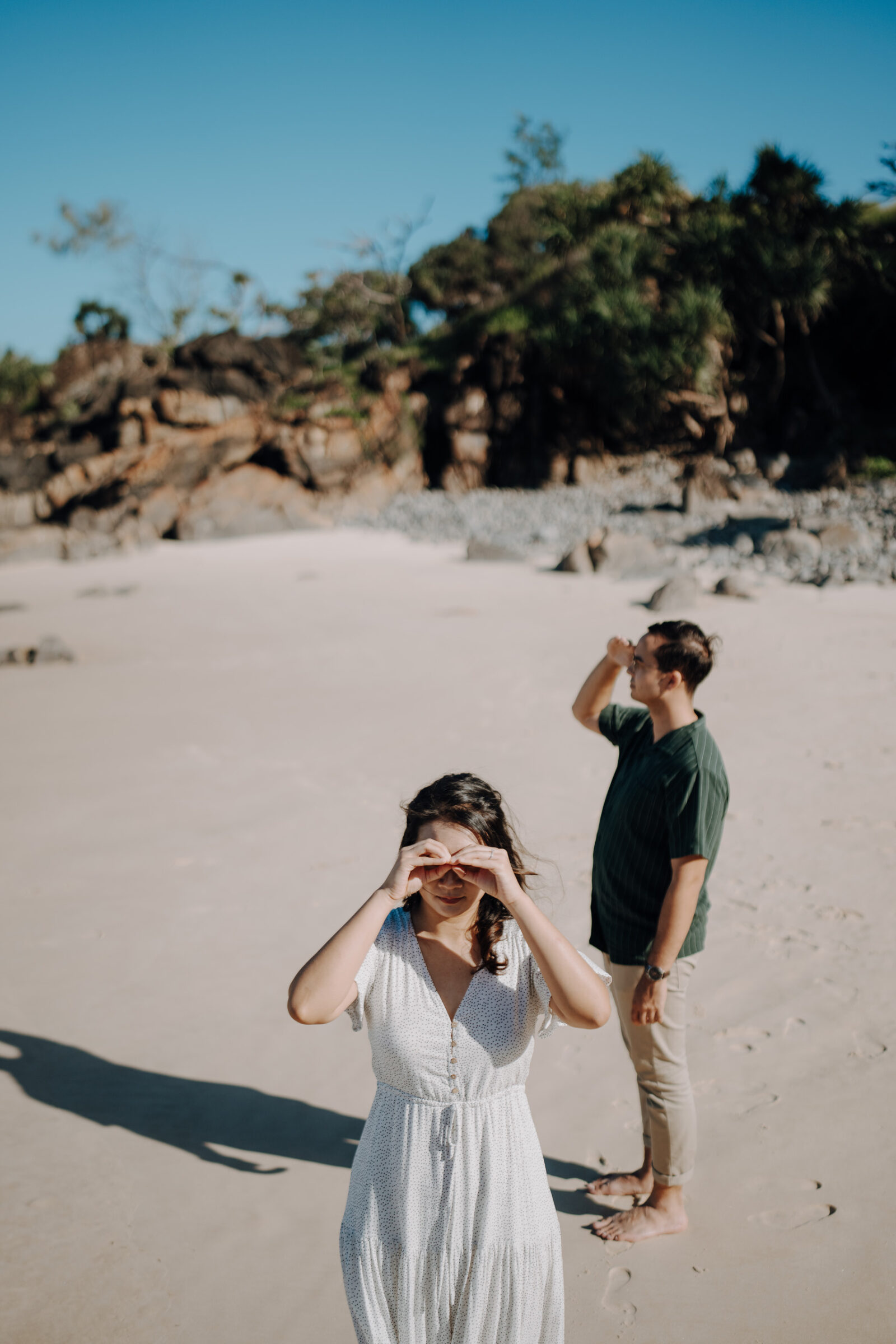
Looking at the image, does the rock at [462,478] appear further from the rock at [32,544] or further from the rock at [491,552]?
the rock at [32,544]

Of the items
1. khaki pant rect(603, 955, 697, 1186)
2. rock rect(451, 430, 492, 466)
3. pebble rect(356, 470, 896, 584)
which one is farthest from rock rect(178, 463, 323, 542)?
khaki pant rect(603, 955, 697, 1186)

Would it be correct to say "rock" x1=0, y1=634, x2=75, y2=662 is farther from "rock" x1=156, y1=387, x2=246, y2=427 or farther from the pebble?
"rock" x1=156, y1=387, x2=246, y2=427

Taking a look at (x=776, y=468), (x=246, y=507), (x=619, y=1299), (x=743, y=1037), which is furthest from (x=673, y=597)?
(x=246, y=507)

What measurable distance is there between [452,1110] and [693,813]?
1.05 meters

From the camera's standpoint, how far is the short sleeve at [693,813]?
7.83ft

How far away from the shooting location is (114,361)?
98.5 ft

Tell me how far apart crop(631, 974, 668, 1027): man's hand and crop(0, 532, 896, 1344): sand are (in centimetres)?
82

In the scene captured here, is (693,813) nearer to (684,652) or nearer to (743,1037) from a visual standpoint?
(684,652)

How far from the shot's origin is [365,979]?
5.78ft

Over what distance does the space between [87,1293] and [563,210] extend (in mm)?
29088

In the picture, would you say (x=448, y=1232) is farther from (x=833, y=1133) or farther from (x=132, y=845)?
(x=132, y=845)

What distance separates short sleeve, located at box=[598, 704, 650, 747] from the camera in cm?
286

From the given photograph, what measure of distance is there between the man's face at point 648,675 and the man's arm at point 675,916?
1.52ft

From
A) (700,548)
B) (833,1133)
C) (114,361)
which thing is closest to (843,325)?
(700,548)
